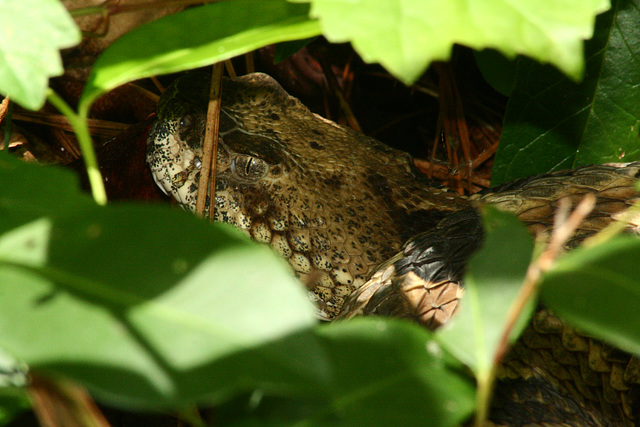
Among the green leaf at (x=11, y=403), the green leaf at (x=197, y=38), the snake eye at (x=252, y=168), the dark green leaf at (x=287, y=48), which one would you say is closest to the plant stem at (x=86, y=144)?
the green leaf at (x=197, y=38)

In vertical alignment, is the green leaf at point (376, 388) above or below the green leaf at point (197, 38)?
below

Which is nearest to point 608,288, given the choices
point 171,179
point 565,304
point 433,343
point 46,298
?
point 565,304

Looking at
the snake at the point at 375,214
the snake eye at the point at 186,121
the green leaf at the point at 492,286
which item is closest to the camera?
the green leaf at the point at 492,286

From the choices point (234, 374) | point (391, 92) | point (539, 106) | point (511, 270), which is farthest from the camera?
point (391, 92)

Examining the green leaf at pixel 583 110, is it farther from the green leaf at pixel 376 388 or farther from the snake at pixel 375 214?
the green leaf at pixel 376 388

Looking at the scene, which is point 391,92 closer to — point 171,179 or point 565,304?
point 171,179

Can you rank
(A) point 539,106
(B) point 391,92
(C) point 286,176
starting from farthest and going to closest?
(B) point 391,92
(C) point 286,176
(A) point 539,106

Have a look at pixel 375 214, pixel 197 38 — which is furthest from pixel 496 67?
pixel 197 38

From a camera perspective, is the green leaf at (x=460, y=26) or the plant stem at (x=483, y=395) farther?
the green leaf at (x=460, y=26)
